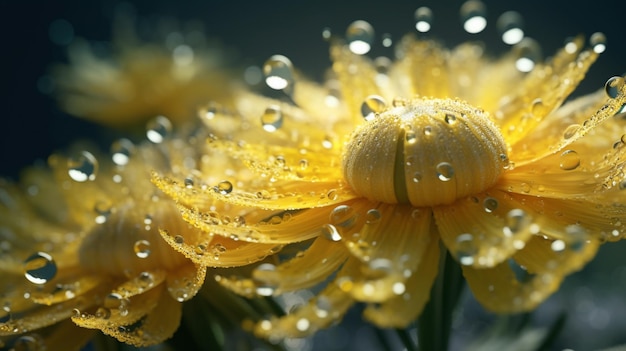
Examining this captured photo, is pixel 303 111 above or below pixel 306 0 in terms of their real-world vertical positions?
below

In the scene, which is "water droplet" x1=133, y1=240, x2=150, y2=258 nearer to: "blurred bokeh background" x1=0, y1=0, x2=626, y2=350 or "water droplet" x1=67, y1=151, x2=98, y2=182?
"water droplet" x1=67, y1=151, x2=98, y2=182

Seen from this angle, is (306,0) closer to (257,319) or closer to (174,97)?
(174,97)

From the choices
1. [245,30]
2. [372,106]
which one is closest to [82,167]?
[372,106]

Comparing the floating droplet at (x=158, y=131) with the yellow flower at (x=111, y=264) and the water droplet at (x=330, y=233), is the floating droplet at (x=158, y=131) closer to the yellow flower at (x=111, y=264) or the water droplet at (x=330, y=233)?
the yellow flower at (x=111, y=264)

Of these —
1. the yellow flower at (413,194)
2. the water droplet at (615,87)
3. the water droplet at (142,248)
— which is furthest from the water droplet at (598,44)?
the water droplet at (142,248)

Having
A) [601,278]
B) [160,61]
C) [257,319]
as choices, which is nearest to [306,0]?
[160,61]

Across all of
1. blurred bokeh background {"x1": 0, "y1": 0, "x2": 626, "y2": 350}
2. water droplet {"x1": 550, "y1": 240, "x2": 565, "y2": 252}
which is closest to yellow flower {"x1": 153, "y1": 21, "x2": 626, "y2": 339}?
water droplet {"x1": 550, "y1": 240, "x2": 565, "y2": 252}

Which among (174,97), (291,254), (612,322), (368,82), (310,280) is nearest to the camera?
(310,280)
